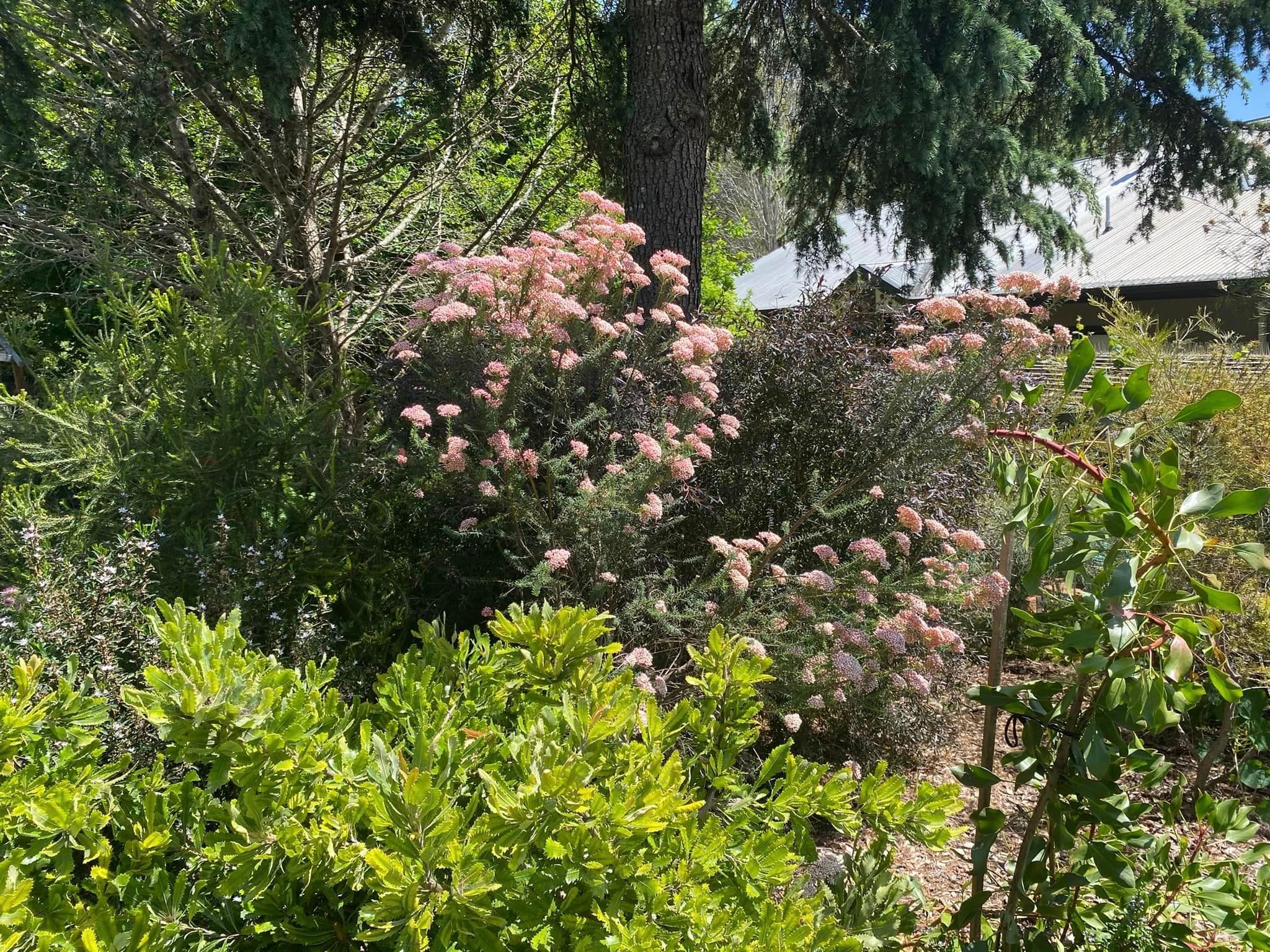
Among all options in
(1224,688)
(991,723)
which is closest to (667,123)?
(991,723)

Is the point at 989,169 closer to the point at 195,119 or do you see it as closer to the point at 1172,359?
the point at 1172,359

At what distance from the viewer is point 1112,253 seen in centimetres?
1405

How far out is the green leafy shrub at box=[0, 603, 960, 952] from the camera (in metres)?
1.08

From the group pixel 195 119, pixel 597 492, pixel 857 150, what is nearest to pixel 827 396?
pixel 597 492

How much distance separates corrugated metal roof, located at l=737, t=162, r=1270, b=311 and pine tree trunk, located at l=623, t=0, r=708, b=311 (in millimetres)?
1022

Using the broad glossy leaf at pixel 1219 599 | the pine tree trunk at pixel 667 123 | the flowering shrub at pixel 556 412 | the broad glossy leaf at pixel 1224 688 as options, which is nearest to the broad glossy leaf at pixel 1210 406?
the broad glossy leaf at pixel 1219 599

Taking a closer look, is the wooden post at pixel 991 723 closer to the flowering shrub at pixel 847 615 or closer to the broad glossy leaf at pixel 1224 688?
the broad glossy leaf at pixel 1224 688

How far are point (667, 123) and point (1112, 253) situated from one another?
1190cm

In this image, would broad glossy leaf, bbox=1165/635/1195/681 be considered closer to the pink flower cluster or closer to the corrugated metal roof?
the pink flower cluster

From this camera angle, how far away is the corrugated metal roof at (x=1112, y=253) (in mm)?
7090

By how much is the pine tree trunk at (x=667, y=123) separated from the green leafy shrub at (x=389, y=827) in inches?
161

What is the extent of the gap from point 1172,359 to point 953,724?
2.64 m

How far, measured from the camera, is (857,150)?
21.0ft

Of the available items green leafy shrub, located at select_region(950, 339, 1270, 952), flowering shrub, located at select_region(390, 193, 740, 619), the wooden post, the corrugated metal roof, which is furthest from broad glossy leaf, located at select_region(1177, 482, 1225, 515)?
the corrugated metal roof
